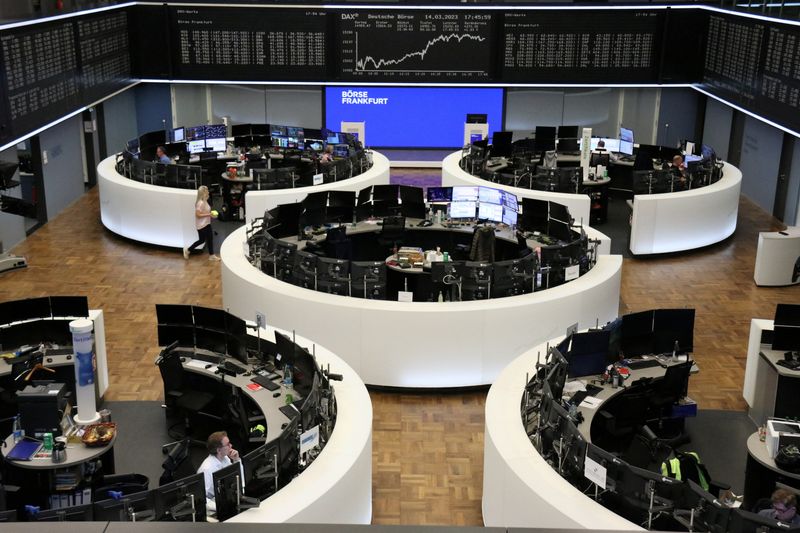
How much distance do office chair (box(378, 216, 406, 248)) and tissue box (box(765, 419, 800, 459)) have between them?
21.8 feet

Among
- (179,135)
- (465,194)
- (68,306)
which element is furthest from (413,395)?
(179,135)

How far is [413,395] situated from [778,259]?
22.4ft

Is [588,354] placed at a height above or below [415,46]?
below

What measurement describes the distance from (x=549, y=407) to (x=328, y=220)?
701cm

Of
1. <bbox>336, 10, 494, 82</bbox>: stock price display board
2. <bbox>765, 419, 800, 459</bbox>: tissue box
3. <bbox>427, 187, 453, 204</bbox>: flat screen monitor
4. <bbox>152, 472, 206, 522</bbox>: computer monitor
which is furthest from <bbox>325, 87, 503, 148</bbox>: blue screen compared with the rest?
<bbox>152, 472, 206, 522</bbox>: computer monitor

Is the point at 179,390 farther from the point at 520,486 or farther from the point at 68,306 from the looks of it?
the point at 520,486

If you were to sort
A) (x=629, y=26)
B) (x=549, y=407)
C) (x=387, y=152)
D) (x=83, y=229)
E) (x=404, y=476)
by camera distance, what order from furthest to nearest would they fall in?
(x=387, y=152) → (x=629, y=26) → (x=83, y=229) → (x=404, y=476) → (x=549, y=407)

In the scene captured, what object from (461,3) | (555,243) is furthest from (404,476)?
(461,3)

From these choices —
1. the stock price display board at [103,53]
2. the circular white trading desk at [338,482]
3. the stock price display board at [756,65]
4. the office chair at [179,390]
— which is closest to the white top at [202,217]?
the stock price display board at [103,53]

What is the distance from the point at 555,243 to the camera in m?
13.3

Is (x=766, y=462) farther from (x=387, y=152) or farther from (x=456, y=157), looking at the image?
(x=387, y=152)

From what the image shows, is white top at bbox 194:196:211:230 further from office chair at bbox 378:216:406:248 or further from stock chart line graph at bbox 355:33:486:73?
stock chart line graph at bbox 355:33:486:73

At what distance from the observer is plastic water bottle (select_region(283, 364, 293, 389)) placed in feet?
29.9

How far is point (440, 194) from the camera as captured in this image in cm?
1433
